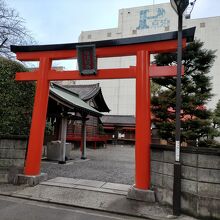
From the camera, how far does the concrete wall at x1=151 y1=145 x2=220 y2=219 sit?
513 centimetres

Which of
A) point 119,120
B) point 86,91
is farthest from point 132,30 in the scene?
point 86,91

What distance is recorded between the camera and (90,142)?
2523cm

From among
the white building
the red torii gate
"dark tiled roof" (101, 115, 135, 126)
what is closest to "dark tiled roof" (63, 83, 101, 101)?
"dark tiled roof" (101, 115, 135, 126)

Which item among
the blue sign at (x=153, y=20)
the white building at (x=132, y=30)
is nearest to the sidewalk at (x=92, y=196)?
the white building at (x=132, y=30)

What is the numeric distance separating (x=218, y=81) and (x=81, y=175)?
3844 centimetres

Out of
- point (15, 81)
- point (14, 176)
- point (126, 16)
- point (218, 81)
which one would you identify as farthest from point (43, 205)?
point (126, 16)

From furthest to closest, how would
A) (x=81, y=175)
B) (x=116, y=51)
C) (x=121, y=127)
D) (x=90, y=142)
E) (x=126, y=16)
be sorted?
(x=126, y=16)
(x=121, y=127)
(x=90, y=142)
(x=81, y=175)
(x=116, y=51)

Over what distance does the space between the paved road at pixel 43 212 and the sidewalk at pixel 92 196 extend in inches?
7.6

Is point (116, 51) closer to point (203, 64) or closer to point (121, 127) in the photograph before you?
point (203, 64)

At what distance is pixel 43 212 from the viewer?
5410mm

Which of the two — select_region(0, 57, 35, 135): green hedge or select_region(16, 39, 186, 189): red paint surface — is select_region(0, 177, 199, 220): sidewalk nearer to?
select_region(16, 39, 186, 189): red paint surface

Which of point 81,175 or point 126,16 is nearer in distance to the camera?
point 81,175

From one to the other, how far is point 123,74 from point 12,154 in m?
4.35

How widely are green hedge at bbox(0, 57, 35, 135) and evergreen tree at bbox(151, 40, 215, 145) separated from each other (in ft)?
19.0
